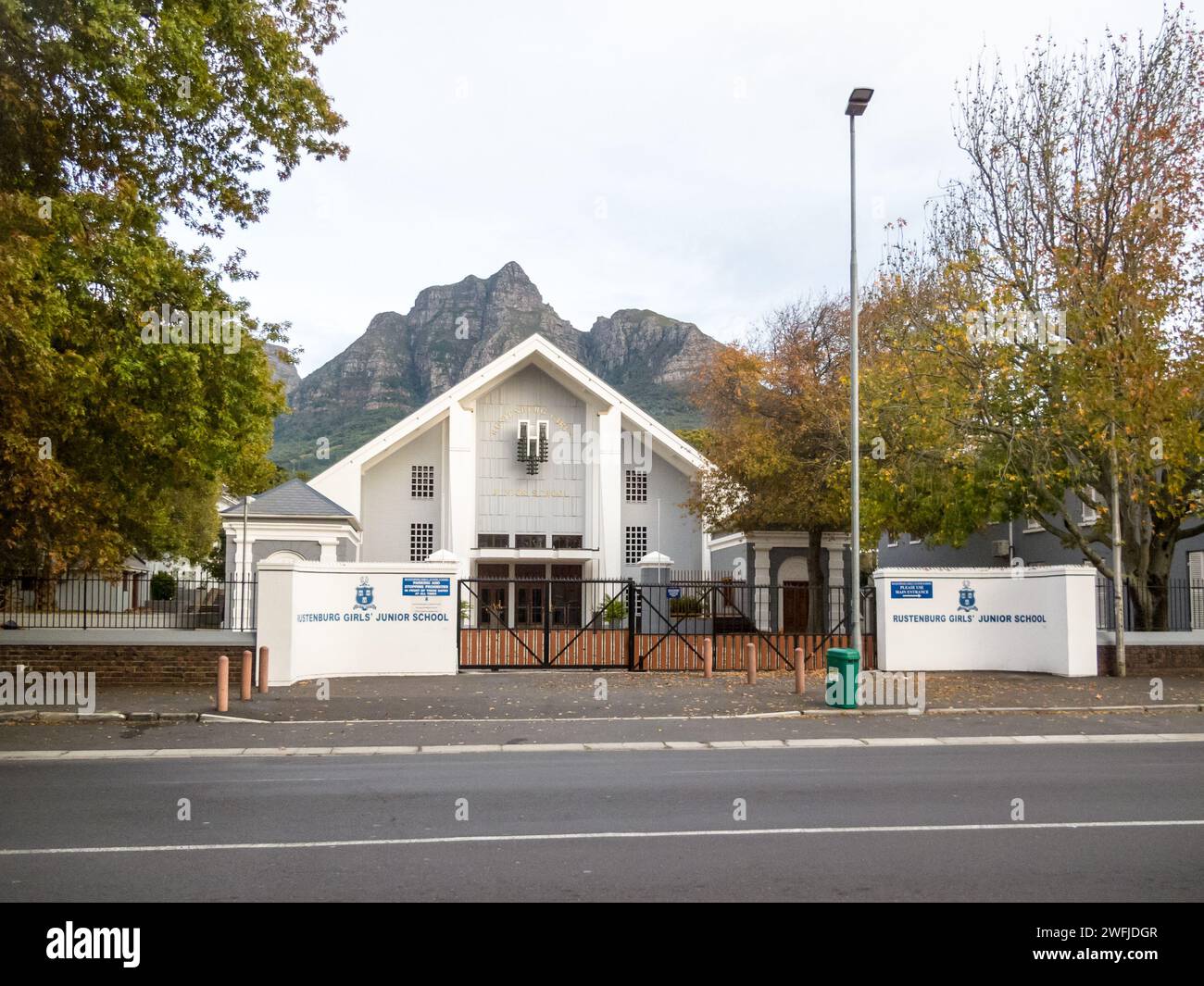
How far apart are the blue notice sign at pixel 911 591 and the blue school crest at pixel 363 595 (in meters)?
10.3

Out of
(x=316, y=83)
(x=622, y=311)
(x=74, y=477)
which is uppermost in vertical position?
(x=622, y=311)

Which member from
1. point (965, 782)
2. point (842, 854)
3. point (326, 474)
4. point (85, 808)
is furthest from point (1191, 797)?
point (326, 474)

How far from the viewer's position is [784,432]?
35750 mm

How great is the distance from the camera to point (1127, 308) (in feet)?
69.7

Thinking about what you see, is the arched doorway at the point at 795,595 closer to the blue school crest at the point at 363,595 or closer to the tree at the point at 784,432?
the tree at the point at 784,432

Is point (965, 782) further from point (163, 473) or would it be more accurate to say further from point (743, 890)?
point (163, 473)

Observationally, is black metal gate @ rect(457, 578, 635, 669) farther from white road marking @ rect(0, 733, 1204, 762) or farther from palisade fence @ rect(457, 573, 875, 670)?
white road marking @ rect(0, 733, 1204, 762)

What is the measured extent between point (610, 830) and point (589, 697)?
10.4 m

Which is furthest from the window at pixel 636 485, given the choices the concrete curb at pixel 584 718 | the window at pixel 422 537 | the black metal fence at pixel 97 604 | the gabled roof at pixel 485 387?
the concrete curb at pixel 584 718

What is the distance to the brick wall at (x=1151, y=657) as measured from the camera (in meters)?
21.4

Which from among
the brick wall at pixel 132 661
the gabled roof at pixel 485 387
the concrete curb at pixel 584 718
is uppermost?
the gabled roof at pixel 485 387

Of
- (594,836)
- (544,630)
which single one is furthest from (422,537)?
(594,836)

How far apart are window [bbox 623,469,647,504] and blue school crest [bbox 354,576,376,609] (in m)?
23.5
